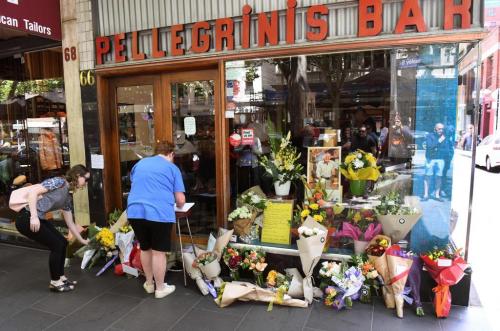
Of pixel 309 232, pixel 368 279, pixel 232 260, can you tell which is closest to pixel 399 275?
pixel 368 279

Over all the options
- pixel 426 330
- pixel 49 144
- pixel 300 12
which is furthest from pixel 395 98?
pixel 49 144

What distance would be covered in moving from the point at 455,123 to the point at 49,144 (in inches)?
→ 226

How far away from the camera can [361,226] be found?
4.02 meters

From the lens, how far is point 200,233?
5012mm

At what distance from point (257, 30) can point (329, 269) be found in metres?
2.62

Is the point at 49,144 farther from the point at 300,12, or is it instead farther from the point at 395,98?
the point at 395,98

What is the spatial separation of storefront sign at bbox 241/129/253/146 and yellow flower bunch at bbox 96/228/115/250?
1965 millimetres

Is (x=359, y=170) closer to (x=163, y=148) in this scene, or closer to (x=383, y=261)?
(x=383, y=261)

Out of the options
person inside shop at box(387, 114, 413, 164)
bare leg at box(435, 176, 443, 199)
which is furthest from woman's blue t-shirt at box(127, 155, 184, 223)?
bare leg at box(435, 176, 443, 199)

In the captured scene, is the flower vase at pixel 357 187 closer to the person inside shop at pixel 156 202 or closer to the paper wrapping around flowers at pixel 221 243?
the paper wrapping around flowers at pixel 221 243

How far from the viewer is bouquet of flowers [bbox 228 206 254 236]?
4.28 m

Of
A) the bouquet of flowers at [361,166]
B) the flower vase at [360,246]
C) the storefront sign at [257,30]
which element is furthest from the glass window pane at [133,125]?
the flower vase at [360,246]

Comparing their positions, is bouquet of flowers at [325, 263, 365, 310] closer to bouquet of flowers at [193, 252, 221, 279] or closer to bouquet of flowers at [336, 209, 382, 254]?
bouquet of flowers at [336, 209, 382, 254]

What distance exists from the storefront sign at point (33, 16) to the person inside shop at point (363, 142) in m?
4.11
